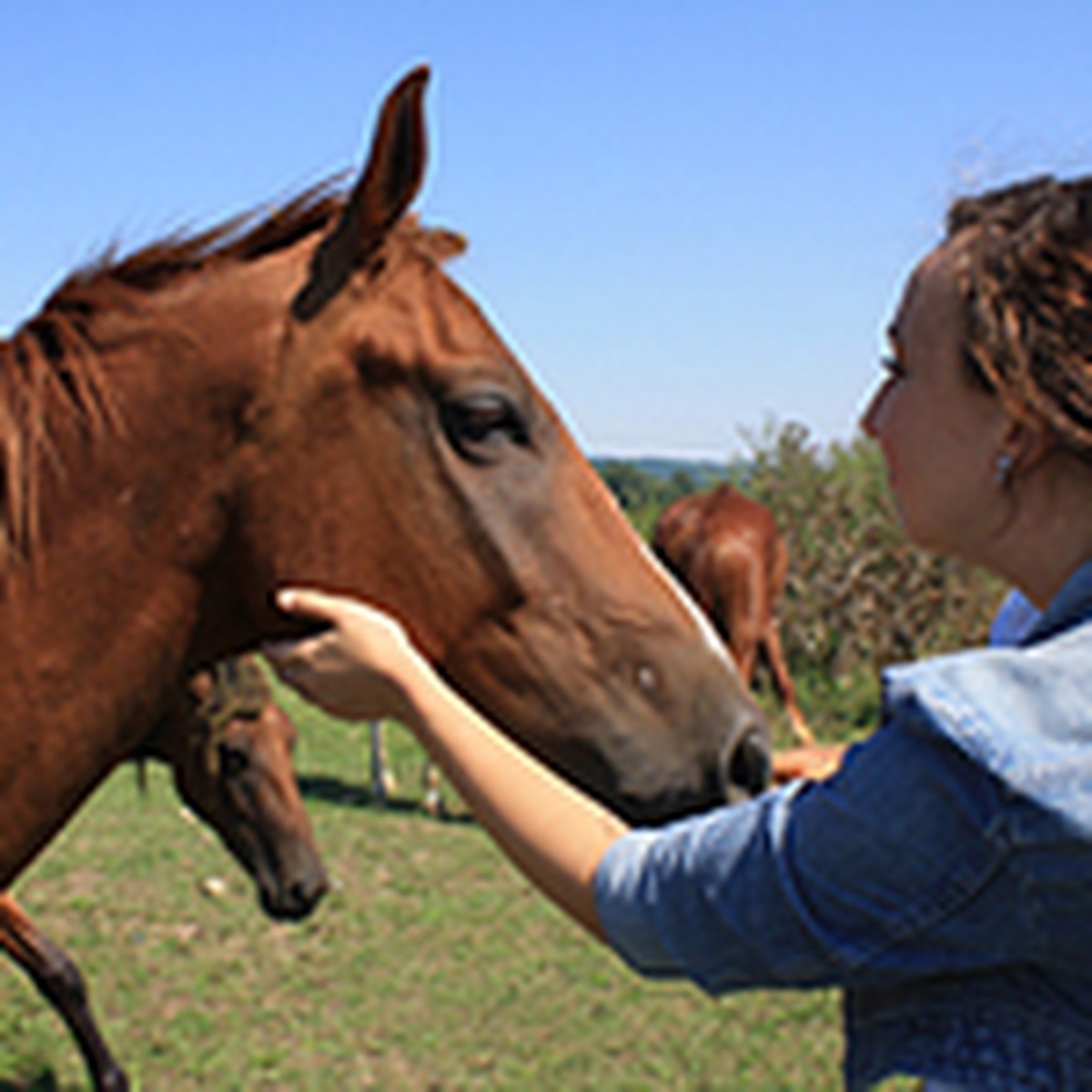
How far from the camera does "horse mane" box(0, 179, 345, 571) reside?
5.65 feet

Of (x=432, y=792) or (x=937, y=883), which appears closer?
(x=937, y=883)

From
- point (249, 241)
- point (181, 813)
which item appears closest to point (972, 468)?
point (249, 241)

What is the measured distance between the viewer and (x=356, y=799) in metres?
8.96

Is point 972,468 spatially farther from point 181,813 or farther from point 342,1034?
point 181,813

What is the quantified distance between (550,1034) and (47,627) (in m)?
4.07

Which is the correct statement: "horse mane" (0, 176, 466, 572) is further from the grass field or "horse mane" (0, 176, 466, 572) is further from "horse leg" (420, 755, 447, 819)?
"horse leg" (420, 755, 447, 819)

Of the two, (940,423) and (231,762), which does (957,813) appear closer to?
(940,423)

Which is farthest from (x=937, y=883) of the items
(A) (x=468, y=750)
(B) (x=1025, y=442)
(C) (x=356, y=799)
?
(C) (x=356, y=799)

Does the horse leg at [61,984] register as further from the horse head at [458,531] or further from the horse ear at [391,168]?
the horse ear at [391,168]

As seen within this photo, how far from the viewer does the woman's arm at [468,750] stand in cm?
119

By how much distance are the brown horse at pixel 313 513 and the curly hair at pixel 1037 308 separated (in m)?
0.92

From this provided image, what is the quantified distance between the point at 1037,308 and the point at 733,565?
29.9ft

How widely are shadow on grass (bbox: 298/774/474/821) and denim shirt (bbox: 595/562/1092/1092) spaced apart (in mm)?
7618

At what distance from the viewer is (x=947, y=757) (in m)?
0.93
